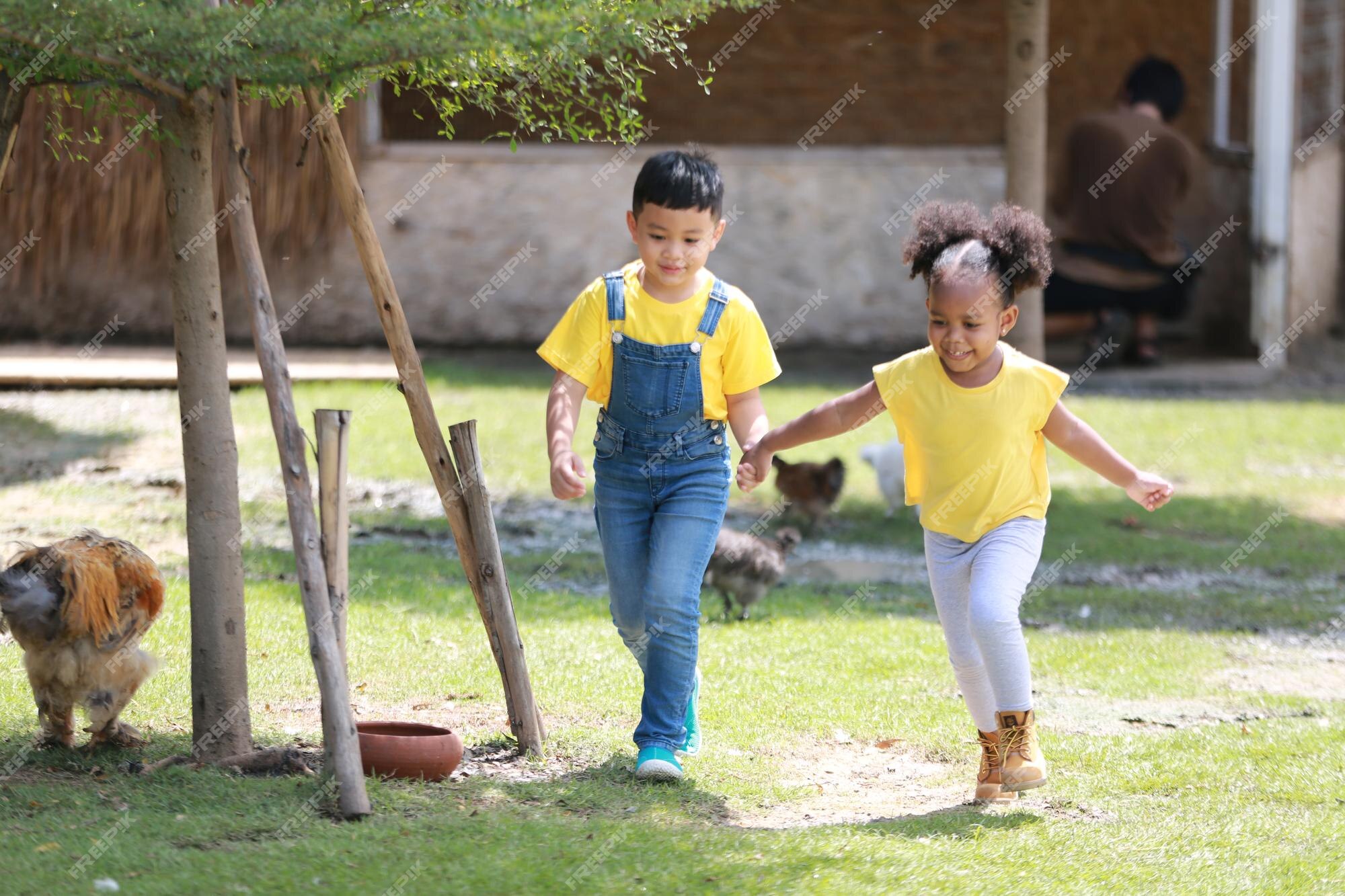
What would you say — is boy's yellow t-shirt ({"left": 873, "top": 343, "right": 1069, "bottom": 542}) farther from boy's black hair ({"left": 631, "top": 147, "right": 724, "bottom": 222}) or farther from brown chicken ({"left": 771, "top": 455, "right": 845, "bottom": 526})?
brown chicken ({"left": 771, "top": 455, "right": 845, "bottom": 526})

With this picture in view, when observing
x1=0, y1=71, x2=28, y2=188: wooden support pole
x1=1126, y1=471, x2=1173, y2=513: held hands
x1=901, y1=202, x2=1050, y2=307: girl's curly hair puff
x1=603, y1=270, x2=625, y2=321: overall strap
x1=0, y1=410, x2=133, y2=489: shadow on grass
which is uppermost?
x1=0, y1=71, x2=28, y2=188: wooden support pole

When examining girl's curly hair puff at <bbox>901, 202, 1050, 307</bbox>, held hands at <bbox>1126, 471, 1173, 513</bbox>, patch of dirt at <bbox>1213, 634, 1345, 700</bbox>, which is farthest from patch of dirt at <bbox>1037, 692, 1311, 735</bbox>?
girl's curly hair puff at <bbox>901, 202, 1050, 307</bbox>

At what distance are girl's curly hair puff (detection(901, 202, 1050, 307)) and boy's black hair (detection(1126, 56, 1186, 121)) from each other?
9904mm

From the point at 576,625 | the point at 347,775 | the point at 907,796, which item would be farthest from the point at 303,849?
the point at 576,625

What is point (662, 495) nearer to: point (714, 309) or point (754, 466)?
point (754, 466)

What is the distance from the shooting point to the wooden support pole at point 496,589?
434cm

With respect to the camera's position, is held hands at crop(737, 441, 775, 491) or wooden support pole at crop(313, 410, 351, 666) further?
held hands at crop(737, 441, 775, 491)

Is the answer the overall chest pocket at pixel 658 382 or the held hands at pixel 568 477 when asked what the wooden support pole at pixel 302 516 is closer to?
the held hands at pixel 568 477

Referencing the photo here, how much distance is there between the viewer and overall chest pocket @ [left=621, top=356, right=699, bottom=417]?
14.1ft

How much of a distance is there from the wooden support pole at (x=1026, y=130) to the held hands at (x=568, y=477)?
4911 mm

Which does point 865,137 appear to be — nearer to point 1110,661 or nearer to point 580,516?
point 580,516

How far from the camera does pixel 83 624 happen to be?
13.6 feet

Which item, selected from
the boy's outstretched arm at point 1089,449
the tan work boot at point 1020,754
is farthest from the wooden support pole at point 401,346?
the boy's outstretched arm at point 1089,449

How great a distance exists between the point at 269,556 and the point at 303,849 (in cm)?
396
